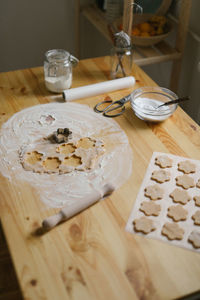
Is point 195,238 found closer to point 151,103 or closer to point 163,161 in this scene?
point 163,161

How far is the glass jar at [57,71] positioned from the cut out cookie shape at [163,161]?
0.49m

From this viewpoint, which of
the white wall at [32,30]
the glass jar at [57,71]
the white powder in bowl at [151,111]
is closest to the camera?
the white powder in bowl at [151,111]

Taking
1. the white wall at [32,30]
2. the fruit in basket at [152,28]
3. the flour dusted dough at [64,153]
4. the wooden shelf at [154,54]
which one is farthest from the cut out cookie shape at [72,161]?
the white wall at [32,30]

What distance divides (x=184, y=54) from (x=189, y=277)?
54.8 inches

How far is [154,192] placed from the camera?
0.99 m

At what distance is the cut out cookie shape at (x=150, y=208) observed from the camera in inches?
37.0

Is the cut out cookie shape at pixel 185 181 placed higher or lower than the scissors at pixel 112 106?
lower

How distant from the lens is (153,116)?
1.26 metres

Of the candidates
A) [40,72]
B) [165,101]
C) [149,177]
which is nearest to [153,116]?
[165,101]

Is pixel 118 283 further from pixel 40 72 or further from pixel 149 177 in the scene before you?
pixel 40 72

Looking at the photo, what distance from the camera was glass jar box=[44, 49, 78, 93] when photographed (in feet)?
4.45

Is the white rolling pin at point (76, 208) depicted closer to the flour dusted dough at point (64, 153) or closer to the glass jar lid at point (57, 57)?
the flour dusted dough at point (64, 153)

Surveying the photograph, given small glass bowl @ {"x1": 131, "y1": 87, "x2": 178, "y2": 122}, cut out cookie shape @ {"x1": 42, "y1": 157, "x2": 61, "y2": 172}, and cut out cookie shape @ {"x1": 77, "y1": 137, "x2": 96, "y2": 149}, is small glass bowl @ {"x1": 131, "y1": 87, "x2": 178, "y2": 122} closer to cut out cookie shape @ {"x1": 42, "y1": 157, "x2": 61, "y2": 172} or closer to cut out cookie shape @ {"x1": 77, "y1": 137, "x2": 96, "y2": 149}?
cut out cookie shape @ {"x1": 77, "y1": 137, "x2": 96, "y2": 149}

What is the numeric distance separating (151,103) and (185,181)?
0.39m
